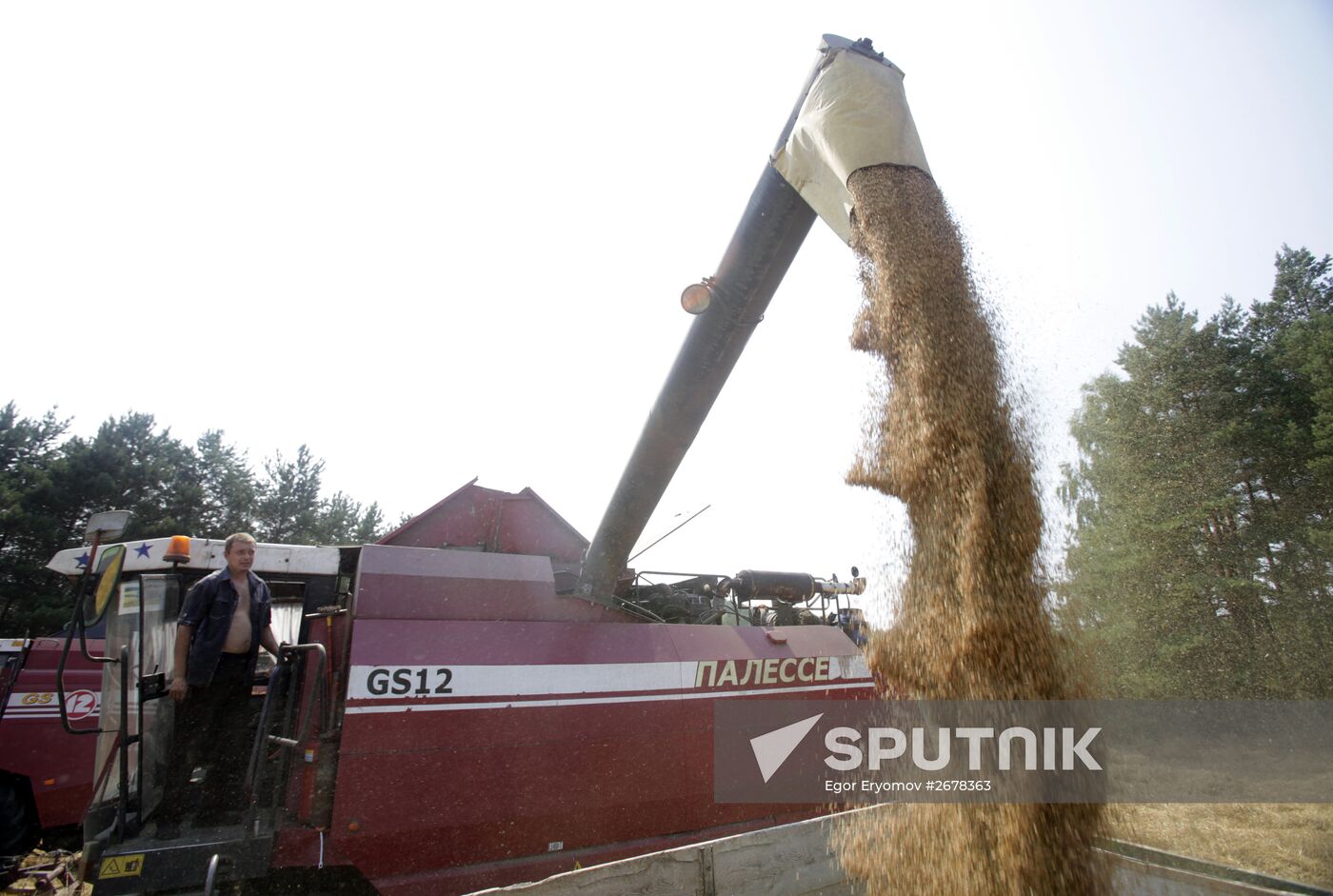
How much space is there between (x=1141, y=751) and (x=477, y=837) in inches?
578

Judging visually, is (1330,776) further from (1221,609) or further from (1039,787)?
(1039,787)

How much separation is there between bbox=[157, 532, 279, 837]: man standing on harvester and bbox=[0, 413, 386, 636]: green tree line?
14.2 m


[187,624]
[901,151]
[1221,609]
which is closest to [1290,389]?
[1221,609]

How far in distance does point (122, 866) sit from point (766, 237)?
3785 mm

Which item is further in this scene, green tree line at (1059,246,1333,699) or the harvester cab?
green tree line at (1059,246,1333,699)

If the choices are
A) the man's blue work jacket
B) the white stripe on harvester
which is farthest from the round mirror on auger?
the white stripe on harvester

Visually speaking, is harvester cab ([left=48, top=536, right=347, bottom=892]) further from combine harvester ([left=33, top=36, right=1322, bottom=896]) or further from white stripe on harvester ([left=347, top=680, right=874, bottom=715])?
white stripe on harvester ([left=347, top=680, right=874, bottom=715])

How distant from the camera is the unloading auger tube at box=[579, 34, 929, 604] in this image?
2721 mm

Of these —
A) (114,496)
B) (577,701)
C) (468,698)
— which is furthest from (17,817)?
(114,496)

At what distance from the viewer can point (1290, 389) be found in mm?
13055

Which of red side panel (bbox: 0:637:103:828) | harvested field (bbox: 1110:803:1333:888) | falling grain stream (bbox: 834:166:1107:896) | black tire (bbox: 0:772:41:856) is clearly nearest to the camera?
falling grain stream (bbox: 834:166:1107:896)

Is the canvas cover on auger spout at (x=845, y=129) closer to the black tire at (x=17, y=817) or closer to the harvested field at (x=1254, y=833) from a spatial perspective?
the harvested field at (x=1254, y=833)

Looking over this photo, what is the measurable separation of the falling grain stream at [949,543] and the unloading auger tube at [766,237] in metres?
0.20

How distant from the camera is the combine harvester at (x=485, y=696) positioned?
261 cm
